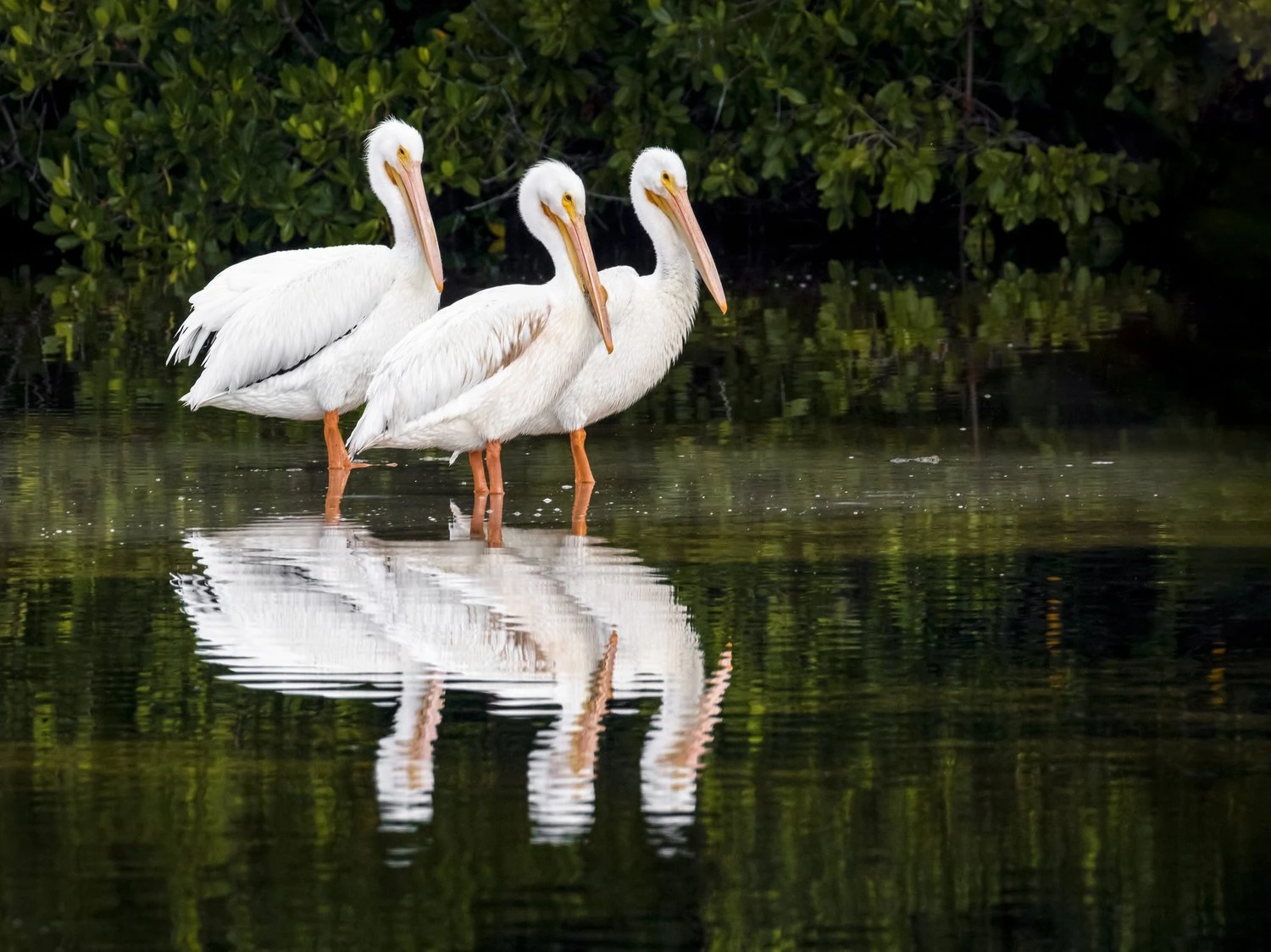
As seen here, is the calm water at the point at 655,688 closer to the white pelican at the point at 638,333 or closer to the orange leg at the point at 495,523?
the orange leg at the point at 495,523

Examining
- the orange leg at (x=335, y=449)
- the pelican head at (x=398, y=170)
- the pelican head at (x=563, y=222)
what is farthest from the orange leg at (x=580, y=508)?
the pelican head at (x=398, y=170)

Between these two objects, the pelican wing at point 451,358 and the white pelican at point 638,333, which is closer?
the pelican wing at point 451,358

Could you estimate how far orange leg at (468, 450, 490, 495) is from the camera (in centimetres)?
910

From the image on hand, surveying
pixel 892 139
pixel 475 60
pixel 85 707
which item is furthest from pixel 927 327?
pixel 85 707

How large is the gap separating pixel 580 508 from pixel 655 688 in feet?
9.45

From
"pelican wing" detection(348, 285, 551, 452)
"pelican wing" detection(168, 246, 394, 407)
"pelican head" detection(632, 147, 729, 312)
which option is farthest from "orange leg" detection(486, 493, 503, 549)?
"pelican head" detection(632, 147, 729, 312)

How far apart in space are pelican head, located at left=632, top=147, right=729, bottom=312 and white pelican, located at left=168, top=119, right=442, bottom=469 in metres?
0.86

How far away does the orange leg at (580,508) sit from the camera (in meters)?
8.38

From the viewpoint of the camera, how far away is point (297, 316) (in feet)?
32.7

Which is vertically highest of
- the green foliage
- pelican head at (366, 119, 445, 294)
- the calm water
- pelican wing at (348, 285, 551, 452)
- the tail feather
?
the green foliage

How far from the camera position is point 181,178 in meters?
21.3

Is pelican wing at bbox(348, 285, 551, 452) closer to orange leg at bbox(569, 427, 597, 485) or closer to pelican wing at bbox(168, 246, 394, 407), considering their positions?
orange leg at bbox(569, 427, 597, 485)

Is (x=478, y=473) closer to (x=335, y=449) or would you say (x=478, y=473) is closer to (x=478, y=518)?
(x=478, y=518)

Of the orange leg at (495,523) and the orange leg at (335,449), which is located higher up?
the orange leg at (335,449)
